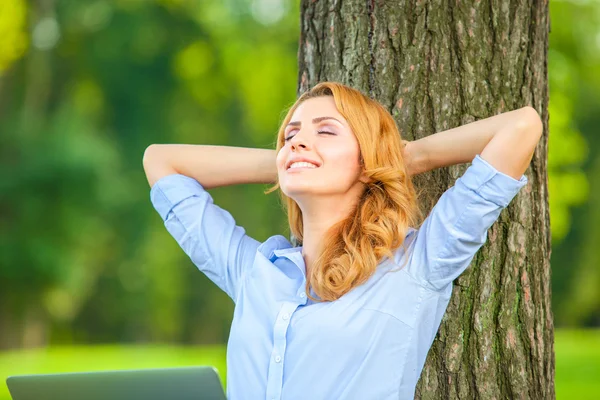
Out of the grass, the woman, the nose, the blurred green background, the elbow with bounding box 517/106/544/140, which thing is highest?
the blurred green background

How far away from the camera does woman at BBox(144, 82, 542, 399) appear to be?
238 cm

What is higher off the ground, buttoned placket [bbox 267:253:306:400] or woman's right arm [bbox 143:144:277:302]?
woman's right arm [bbox 143:144:277:302]

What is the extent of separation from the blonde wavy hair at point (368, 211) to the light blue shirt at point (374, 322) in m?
0.04

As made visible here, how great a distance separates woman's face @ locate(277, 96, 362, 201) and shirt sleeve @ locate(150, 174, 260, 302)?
0.35 meters

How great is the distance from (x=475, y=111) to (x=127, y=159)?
17416 millimetres

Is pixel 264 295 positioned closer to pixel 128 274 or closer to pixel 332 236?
pixel 332 236

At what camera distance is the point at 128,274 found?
2131 centimetres

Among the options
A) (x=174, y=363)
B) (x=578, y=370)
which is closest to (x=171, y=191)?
(x=578, y=370)

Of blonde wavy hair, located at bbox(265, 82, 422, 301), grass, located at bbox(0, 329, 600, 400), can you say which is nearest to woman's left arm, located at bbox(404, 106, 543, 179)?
blonde wavy hair, located at bbox(265, 82, 422, 301)

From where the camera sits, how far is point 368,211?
2623 mm

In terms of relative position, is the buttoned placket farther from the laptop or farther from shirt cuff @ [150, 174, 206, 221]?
shirt cuff @ [150, 174, 206, 221]

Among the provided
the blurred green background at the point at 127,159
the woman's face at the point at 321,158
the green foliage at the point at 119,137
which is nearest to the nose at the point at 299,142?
the woman's face at the point at 321,158

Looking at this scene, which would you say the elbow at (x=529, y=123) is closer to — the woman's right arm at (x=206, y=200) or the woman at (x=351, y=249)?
the woman at (x=351, y=249)

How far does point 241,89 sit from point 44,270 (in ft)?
17.8
